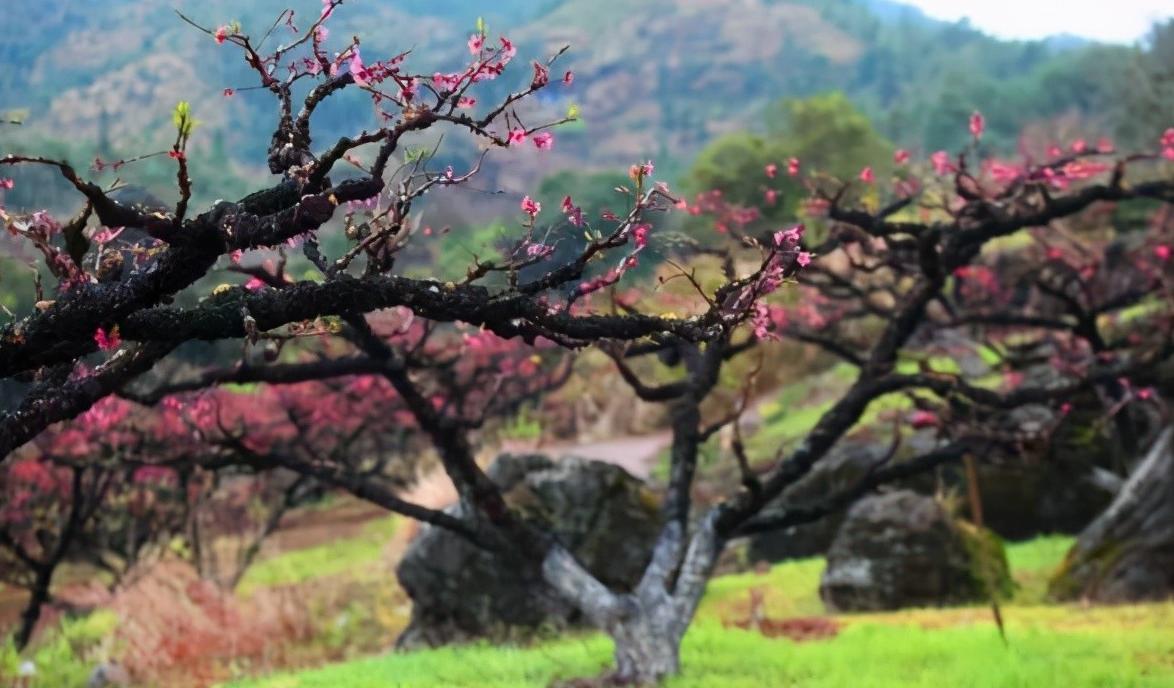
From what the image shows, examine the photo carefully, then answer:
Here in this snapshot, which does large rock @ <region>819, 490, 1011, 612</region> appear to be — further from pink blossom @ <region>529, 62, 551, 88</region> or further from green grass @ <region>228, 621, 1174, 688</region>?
pink blossom @ <region>529, 62, 551, 88</region>

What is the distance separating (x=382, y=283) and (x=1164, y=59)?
43.1m

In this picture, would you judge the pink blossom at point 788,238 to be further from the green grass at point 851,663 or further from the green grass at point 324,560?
the green grass at point 324,560

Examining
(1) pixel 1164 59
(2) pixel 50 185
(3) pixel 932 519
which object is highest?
(1) pixel 1164 59

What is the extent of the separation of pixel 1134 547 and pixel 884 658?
5.11 metres

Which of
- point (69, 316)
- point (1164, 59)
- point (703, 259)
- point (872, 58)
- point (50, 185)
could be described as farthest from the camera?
point (872, 58)

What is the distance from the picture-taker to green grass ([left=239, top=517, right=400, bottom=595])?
19.0 m

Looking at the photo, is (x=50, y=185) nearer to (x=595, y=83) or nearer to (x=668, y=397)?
(x=668, y=397)

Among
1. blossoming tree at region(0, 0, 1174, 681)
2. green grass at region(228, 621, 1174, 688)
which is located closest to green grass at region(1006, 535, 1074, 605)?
green grass at region(228, 621, 1174, 688)

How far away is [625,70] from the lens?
116 metres

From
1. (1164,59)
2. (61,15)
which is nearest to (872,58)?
(1164,59)

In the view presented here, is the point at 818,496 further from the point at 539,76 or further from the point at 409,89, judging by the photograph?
the point at 409,89

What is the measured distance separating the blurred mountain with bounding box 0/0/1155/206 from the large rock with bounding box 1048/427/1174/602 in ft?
28.3

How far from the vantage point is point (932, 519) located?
12.5 meters

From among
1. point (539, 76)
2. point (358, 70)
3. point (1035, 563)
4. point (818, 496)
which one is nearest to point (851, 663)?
point (539, 76)
